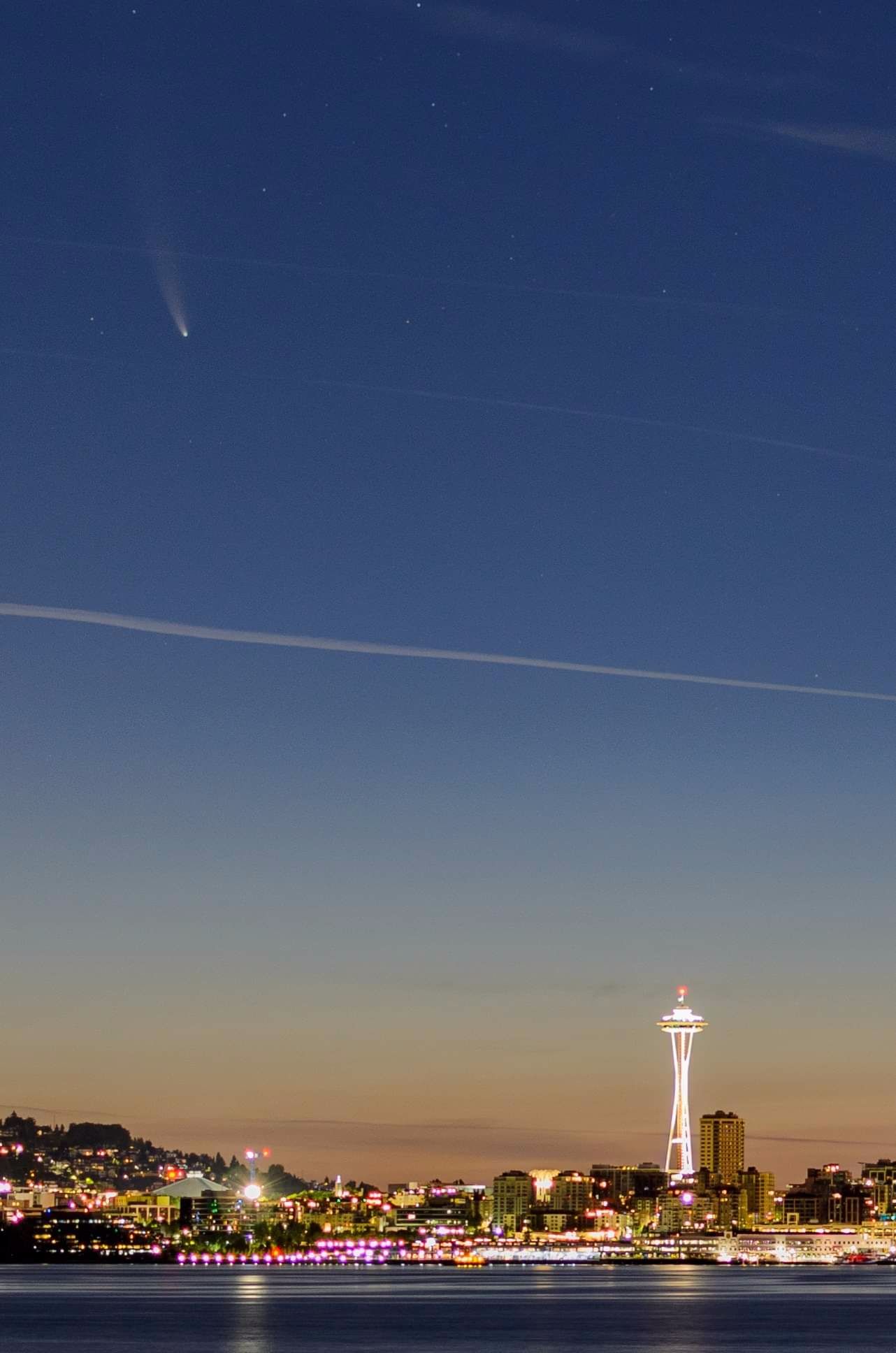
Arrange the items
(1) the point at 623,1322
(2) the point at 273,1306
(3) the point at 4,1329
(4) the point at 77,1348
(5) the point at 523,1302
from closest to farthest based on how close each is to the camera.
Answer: (4) the point at 77,1348, (3) the point at 4,1329, (1) the point at 623,1322, (2) the point at 273,1306, (5) the point at 523,1302

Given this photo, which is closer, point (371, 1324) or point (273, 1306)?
point (371, 1324)

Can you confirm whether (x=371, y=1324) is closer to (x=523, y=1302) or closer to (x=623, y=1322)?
(x=623, y=1322)

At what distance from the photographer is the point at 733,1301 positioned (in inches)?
7589

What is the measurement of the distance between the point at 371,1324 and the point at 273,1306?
26.4 meters

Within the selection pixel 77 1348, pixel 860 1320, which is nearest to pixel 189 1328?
pixel 77 1348

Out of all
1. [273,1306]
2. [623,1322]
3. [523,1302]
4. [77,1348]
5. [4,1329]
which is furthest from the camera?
[523,1302]

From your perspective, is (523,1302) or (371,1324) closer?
(371,1324)

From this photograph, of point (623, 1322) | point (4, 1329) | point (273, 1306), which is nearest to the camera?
point (4, 1329)

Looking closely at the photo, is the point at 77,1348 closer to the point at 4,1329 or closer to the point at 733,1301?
the point at 4,1329

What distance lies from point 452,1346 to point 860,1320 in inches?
1941

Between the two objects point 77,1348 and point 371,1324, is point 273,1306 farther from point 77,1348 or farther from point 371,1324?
point 77,1348

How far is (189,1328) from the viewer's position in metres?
142

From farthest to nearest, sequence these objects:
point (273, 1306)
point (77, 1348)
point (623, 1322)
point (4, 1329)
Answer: point (273, 1306), point (623, 1322), point (4, 1329), point (77, 1348)

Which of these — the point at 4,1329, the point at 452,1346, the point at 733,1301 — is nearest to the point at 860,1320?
the point at 733,1301
